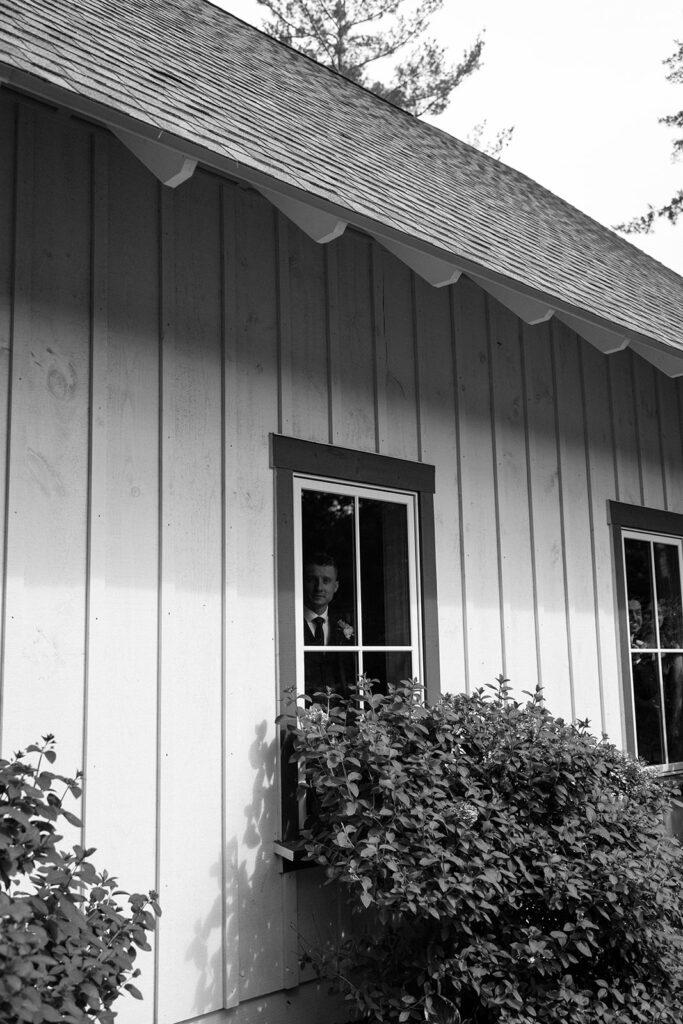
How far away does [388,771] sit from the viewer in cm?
378

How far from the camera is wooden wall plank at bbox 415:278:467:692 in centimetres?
498

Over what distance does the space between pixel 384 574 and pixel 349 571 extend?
0.77 feet

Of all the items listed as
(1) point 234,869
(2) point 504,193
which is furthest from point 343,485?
(2) point 504,193

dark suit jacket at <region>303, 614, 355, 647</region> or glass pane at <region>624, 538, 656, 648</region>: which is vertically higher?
glass pane at <region>624, 538, 656, 648</region>

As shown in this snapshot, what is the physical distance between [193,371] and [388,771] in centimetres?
181

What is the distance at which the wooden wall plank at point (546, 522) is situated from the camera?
5.57 metres

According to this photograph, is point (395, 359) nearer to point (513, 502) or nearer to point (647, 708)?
point (513, 502)

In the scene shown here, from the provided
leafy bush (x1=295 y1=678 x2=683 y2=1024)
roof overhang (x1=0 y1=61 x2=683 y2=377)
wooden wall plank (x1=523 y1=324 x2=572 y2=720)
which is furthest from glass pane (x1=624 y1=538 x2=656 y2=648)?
leafy bush (x1=295 y1=678 x2=683 y2=1024)

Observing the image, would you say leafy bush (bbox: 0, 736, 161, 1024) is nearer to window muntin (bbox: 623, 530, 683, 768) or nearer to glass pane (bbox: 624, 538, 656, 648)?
window muntin (bbox: 623, 530, 683, 768)

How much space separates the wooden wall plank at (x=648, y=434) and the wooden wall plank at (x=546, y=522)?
3.31 ft

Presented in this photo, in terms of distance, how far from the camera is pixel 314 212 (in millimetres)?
3928

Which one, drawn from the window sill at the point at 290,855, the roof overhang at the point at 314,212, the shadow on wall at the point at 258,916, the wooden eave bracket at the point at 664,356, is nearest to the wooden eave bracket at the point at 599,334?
the roof overhang at the point at 314,212

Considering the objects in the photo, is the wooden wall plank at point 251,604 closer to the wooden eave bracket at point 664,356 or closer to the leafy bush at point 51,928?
the leafy bush at point 51,928

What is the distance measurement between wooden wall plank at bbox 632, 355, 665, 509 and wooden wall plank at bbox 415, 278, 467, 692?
194 cm
